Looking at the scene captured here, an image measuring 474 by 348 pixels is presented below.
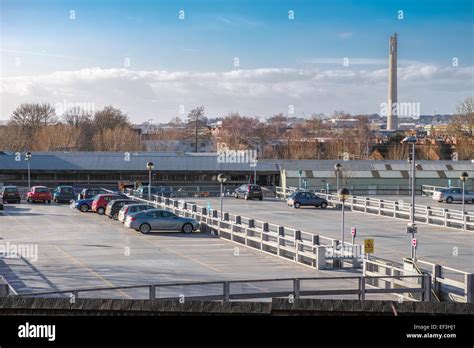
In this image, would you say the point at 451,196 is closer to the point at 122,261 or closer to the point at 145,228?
the point at 145,228

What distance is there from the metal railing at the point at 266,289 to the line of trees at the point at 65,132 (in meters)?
96.2

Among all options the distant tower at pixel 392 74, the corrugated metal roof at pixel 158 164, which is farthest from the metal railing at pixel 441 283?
the distant tower at pixel 392 74

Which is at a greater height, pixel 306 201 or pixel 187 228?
pixel 306 201

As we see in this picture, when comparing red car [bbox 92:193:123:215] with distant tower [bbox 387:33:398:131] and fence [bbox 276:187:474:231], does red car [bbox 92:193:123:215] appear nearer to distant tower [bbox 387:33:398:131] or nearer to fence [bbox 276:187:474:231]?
fence [bbox 276:187:474:231]

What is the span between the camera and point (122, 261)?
85.5ft

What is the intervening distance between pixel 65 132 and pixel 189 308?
114035 millimetres

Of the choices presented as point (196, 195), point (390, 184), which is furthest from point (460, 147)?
point (196, 195)

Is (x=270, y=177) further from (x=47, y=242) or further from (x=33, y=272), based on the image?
(x=33, y=272)

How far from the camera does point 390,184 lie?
7350 cm

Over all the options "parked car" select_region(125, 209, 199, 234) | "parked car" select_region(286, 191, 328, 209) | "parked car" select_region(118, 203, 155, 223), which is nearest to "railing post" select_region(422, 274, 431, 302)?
"parked car" select_region(125, 209, 199, 234)

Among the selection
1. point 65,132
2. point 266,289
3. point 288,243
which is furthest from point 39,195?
point 65,132

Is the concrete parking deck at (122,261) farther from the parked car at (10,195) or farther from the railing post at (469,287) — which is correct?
the parked car at (10,195)

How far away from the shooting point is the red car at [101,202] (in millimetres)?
45031

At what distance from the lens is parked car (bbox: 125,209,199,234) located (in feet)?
116
